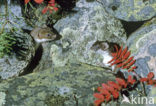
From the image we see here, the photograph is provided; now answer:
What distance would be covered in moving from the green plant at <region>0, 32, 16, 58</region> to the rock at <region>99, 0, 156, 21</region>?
8.92 feet

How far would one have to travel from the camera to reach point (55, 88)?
11.3 ft

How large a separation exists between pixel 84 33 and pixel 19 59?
6.49 feet

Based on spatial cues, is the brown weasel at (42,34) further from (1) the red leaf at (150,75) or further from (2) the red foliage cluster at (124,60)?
(1) the red leaf at (150,75)

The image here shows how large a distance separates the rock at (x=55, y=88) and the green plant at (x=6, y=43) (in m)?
0.97

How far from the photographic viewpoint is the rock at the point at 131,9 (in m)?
4.50

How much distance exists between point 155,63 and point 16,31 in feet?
11.7

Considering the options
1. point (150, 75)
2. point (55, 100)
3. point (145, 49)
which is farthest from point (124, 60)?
point (55, 100)

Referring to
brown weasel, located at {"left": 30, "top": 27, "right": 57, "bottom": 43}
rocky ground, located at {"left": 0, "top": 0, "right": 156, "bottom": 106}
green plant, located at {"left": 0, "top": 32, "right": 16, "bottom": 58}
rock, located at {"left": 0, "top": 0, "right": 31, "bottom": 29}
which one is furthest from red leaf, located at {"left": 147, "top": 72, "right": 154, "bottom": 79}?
rock, located at {"left": 0, "top": 0, "right": 31, "bottom": 29}

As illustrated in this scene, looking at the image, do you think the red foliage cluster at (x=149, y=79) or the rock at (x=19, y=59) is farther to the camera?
the rock at (x=19, y=59)

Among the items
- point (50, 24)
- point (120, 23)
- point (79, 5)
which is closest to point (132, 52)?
point (120, 23)

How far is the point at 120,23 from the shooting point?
502 cm

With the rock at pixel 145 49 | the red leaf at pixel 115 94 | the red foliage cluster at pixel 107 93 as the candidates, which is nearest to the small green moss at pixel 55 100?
the red foliage cluster at pixel 107 93

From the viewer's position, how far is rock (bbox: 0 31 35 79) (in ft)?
14.6

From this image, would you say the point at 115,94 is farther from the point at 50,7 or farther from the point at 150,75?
the point at 50,7
